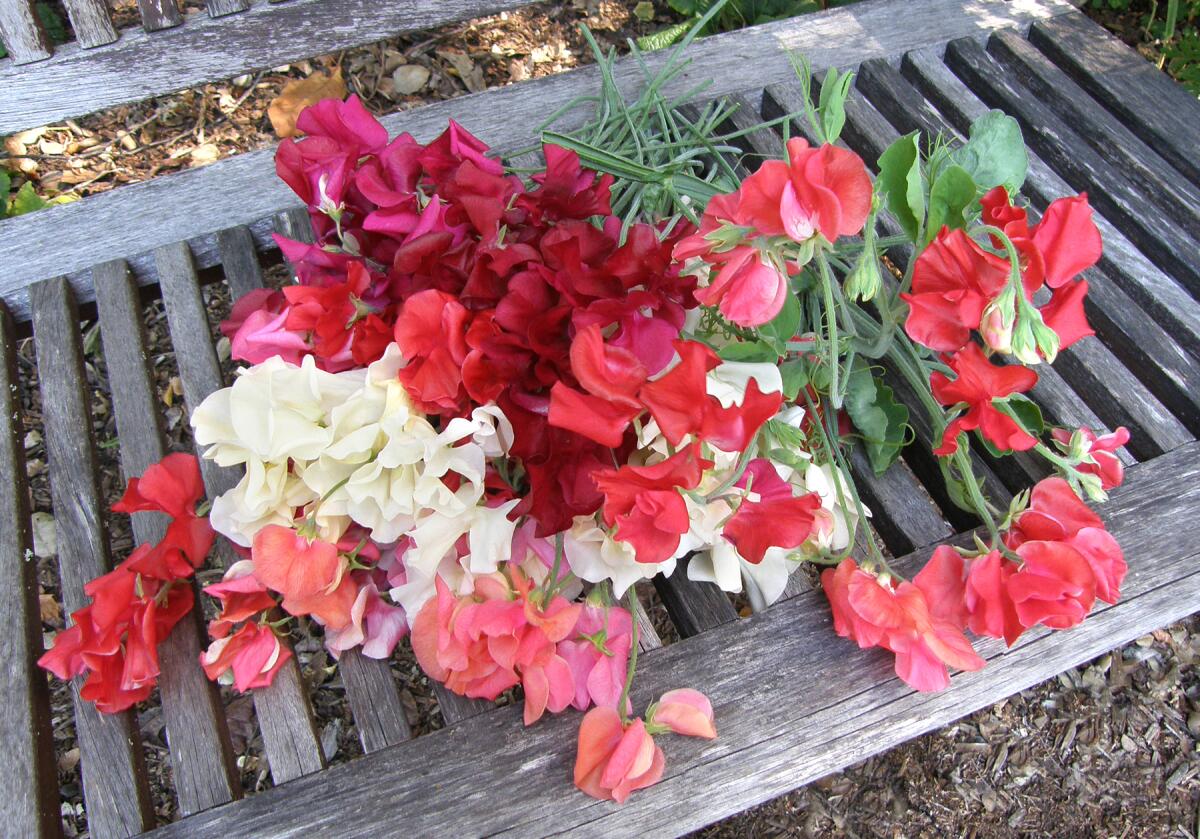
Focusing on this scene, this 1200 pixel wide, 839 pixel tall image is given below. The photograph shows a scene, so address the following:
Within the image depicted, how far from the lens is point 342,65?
226 centimetres

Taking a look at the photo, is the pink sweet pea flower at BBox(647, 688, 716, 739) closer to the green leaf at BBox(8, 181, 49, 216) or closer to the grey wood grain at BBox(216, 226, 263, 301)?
the grey wood grain at BBox(216, 226, 263, 301)

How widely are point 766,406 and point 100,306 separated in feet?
3.08

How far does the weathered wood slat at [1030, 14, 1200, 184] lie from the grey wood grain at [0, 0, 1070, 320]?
7cm

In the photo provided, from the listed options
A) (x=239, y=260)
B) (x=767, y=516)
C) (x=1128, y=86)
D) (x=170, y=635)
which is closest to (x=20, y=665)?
(x=170, y=635)

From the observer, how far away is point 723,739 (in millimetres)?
938

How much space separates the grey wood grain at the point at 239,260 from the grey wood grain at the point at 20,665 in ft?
0.98

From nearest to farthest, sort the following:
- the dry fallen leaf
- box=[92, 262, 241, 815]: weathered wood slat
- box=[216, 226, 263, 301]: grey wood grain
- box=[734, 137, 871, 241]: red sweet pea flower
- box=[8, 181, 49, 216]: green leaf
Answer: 1. box=[734, 137, 871, 241]: red sweet pea flower
2. box=[92, 262, 241, 815]: weathered wood slat
3. box=[216, 226, 263, 301]: grey wood grain
4. box=[8, 181, 49, 216]: green leaf
5. the dry fallen leaf

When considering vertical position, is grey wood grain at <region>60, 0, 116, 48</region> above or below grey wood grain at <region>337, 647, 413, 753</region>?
above

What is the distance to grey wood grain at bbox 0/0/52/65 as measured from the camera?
50.8 inches

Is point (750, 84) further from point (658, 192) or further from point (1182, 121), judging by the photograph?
point (1182, 121)

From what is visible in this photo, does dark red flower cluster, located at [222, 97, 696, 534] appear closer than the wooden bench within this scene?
Yes

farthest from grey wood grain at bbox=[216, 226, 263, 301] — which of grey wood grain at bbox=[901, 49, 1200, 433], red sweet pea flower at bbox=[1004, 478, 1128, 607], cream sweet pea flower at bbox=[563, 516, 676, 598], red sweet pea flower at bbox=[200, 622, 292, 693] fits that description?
grey wood grain at bbox=[901, 49, 1200, 433]

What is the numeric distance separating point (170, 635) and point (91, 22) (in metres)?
0.87

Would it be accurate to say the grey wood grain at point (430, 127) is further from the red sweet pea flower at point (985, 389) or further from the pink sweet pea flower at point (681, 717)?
the pink sweet pea flower at point (681, 717)
